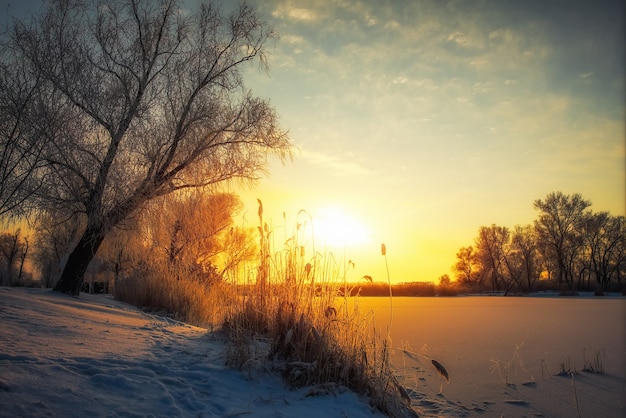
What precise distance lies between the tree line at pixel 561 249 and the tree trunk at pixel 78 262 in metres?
33.9

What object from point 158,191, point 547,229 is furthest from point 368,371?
point 547,229

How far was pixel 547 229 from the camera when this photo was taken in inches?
1537

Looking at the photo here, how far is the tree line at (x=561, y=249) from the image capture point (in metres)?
37.7

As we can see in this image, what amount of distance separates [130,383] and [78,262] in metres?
7.91

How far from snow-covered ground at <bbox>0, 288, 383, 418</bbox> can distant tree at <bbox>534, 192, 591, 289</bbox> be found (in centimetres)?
4167

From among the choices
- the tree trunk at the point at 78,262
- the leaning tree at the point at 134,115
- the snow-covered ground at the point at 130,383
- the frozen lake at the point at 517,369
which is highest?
the leaning tree at the point at 134,115

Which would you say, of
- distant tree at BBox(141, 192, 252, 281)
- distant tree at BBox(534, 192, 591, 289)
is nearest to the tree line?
distant tree at BBox(534, 192, 591, 289)

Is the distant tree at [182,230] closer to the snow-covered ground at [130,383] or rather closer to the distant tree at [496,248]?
the snow-covered ground at [130,383]

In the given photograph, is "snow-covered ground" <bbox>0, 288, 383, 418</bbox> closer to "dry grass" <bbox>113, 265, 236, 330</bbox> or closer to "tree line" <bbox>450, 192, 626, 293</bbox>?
"dry grass" <bbox>113, 265, 236, 330</bbox>

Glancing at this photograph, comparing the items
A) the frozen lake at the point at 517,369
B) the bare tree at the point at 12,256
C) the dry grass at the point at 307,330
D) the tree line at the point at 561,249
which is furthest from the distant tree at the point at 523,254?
the bare tree at the point at 12,256

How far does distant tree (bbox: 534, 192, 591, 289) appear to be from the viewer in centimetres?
3759

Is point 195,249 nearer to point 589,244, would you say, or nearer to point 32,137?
point 32,137

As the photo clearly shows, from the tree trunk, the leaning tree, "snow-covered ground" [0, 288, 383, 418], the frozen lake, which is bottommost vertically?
the frozen lake

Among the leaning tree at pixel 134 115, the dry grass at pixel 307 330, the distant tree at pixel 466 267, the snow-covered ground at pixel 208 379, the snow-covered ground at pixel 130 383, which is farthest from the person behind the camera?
the distant tree at pixel 466 267
